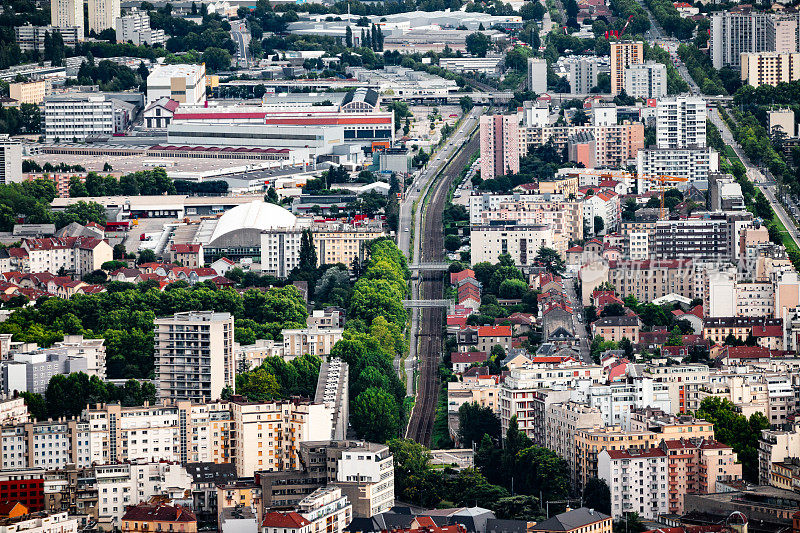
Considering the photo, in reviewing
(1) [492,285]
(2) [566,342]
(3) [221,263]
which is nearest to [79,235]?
(3) [221,263]

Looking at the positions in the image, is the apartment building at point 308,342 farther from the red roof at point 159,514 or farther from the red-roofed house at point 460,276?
the red roof at point 159,514

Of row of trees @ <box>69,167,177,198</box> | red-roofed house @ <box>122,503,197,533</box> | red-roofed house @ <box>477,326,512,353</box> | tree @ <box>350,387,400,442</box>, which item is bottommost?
red-roofed house @ <box>122,503,197,533</box>

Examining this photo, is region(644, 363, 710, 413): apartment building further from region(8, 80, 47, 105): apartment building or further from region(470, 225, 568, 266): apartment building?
region(8, 80, 47, 105): apartment building

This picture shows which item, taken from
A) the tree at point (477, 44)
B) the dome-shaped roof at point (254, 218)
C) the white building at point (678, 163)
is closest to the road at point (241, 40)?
the tree at point (477, 44)

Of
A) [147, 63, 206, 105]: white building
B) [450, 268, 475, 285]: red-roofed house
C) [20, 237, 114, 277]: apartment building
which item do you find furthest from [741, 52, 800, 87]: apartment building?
[20, 237, 114, 277]: apartment building

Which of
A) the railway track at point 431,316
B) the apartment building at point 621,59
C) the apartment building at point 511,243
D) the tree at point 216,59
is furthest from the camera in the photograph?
the tree at point 216,59

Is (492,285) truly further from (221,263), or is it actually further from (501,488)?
(501,488)

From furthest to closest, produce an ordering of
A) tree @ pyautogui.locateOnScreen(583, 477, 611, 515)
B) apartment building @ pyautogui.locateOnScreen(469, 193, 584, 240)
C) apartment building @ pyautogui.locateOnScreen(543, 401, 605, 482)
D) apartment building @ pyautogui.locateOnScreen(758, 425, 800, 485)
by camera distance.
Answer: apartment building @ pyautogui.locateOnScreen(469, 193, 584, 240) → apartment building @ pyautogui.locateOnScreen(543, 401, 605, 482) → apartment building @ pyautogui.locateOnScreen(758, 425, 800, 485) → tree @ pyautogui.locateOnScreen(583, 477, 611, 515)
